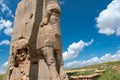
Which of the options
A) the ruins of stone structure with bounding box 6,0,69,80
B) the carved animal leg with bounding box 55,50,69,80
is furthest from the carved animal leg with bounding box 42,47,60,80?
the carved animal leg with bounding box 55,50,69,80

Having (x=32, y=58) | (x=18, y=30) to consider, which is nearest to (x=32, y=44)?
(x=32, y=58)

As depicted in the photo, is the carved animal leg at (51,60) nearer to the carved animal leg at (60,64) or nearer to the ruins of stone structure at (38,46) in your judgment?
the ruins of stone structure at (38,46)

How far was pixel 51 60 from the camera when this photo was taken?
10.5m

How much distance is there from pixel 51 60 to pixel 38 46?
1.06 meters

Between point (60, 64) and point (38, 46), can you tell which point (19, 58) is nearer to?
point (38, 46)

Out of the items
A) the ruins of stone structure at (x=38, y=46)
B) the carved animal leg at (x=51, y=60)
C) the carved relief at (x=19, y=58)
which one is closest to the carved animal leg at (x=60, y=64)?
the ruins of stone structure at (x=38, y=46)

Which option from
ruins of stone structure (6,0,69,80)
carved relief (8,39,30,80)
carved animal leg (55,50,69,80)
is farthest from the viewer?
carved relief (8,39,30,80)

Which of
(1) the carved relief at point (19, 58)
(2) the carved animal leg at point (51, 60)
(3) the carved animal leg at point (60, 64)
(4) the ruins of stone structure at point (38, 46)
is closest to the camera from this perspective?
(2) the carved animal leg at point (51, 60)

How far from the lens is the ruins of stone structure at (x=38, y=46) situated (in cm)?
1077

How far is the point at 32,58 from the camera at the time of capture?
37.5 feet

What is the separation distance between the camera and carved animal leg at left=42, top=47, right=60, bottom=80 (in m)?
10.3

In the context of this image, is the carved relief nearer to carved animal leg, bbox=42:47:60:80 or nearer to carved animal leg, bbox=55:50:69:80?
carved animal leg, bbox=42:47:60:80

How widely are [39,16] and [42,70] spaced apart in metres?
2.41

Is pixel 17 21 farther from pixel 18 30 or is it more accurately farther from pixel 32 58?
pixel 32 58
